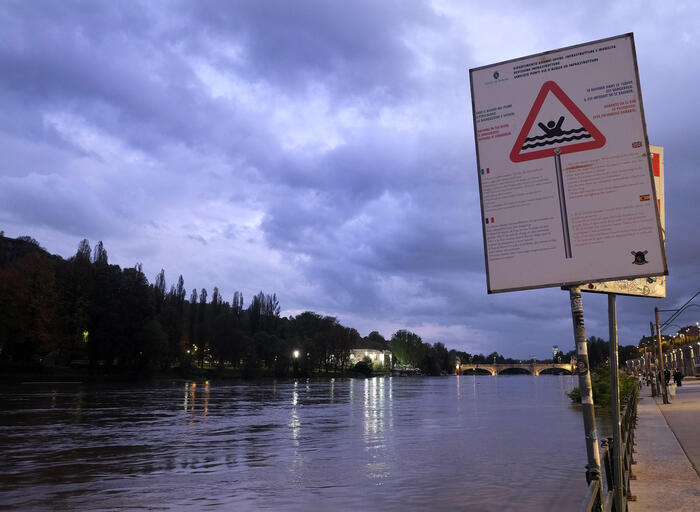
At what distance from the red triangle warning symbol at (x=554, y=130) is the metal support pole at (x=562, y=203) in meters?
0.06

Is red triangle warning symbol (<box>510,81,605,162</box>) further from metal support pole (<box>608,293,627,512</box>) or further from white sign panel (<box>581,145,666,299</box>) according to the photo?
metal support pole (<box>608,293,627,512</box>)

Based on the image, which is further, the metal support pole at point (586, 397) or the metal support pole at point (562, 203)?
the metal support pole at point (586, 397)

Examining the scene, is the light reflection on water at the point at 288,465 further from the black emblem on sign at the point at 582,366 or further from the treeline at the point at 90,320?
the treeline at the point at 90,320

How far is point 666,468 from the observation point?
11.1m

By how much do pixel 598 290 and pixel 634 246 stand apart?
4.30ft

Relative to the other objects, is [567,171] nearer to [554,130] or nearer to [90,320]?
[554,130]

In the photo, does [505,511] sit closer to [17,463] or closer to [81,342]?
[17,463]

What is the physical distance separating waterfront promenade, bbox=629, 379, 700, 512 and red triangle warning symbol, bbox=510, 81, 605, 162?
6.04 m

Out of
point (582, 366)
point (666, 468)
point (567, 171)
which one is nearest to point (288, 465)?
point (666, 468)

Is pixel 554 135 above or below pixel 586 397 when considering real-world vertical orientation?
above

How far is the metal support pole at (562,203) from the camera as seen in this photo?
4148 millimetres

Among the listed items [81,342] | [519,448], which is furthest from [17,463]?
[81,342]

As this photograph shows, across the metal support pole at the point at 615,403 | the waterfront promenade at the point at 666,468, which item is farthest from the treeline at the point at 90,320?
the metal support pole at the point at 615,403

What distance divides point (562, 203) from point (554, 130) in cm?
57
